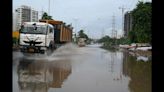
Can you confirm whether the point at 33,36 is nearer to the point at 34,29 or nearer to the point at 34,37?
the point at 34,37

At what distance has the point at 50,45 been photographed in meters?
28.8

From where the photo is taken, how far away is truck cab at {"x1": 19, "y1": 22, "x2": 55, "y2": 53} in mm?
26297

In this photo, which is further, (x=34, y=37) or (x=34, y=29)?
(x=34, y=37)

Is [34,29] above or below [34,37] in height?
above

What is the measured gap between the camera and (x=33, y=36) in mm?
26344

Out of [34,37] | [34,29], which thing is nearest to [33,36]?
[34,37]

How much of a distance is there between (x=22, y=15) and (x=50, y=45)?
4929 cm

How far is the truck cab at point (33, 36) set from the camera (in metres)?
26.3

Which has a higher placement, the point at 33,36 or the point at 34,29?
the point at 34,29
